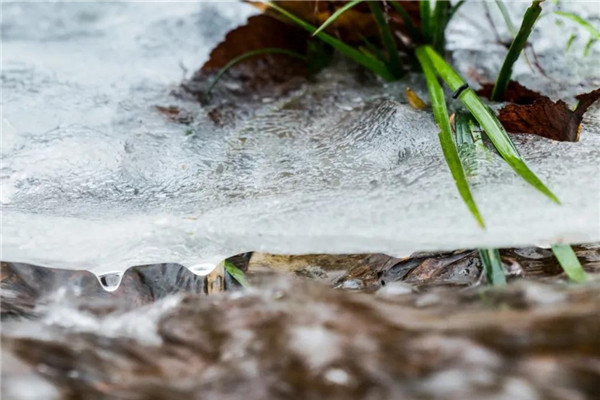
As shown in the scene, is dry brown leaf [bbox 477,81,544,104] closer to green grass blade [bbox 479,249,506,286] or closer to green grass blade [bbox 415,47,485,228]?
green grass blade [bbox 415,47,485,228]

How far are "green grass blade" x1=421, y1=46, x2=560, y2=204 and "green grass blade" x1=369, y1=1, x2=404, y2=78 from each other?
26 centimetres

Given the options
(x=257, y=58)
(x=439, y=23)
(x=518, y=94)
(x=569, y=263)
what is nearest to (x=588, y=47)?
(x=518, y=94)

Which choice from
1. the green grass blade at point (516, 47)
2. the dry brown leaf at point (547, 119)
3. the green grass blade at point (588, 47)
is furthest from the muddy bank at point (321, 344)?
the green grass blade at point (588, 47)

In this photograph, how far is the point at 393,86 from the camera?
5.55ft

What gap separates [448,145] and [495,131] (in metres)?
0.12

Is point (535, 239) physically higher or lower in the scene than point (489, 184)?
lower

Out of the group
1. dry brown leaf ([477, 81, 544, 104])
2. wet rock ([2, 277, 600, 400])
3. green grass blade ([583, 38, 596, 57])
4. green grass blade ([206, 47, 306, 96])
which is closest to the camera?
wet rock ([2, 277, 600, 400])

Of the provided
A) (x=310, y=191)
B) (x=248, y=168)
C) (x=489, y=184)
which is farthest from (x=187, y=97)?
(x=489, y=184)

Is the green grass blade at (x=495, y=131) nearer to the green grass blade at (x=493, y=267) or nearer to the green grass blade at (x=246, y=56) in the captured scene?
the green grass blade at (x=493, y=267)

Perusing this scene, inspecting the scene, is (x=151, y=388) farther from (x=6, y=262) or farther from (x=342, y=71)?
(x=342, y=71)

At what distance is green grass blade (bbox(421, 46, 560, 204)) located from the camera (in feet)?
3.25

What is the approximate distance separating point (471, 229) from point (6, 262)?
2.84ft

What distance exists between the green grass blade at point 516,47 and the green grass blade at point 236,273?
78 cm

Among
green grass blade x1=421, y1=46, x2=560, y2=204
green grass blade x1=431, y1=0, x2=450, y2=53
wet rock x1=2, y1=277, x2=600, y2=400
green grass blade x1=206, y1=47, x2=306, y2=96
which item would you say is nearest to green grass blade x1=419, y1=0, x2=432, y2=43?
green grass blade x1=431, y1=0, x2=450, y2=53
